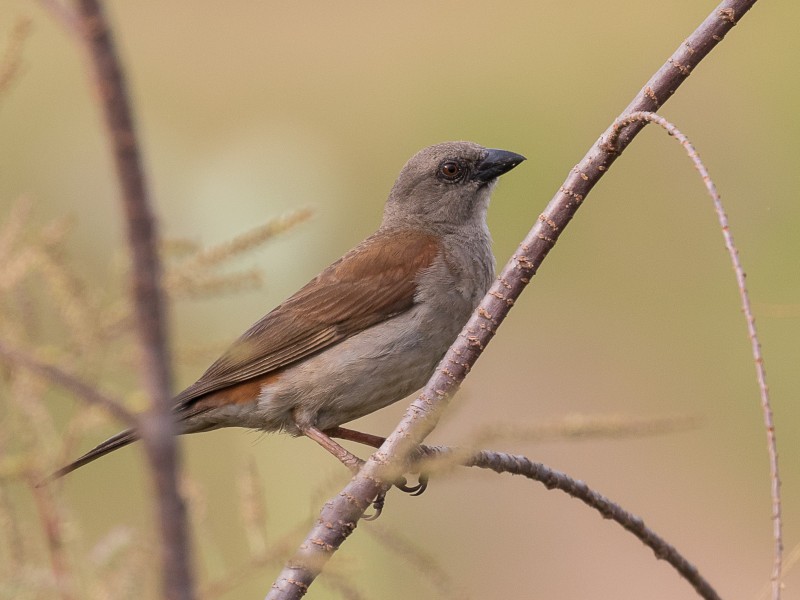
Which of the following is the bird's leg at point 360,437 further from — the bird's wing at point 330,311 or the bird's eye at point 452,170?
the bird's eye at point 452,170

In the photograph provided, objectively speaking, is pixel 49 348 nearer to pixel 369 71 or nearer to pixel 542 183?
pixel 542 183

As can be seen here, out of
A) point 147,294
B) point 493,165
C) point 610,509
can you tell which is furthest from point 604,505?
point 493,165

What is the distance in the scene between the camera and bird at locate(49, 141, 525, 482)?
372 cm

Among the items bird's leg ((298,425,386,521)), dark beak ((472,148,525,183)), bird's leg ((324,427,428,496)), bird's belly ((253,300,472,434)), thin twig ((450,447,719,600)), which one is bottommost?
thin twig ((450,447,719,600))

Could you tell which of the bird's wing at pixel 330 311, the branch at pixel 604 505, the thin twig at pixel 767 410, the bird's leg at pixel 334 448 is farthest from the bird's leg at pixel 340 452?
the thin twig at pixel 767 410

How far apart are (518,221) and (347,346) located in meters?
4.66

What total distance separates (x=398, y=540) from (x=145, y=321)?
891mm

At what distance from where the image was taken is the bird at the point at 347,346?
372cm

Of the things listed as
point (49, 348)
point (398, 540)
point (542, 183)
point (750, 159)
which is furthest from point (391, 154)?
point (398, 540)

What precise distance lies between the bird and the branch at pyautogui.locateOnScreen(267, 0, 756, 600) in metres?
1.40

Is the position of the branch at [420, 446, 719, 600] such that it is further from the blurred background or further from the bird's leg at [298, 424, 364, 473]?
the blurred background

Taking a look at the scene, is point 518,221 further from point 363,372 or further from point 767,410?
point 767,410

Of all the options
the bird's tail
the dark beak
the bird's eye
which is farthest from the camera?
the bird's eye

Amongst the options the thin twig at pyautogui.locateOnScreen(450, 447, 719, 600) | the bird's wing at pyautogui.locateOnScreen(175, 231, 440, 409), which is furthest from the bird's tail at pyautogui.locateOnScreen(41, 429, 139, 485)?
the thin twig at pyautogui.locateOnScreen(450, 447, 719, 600)
